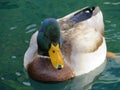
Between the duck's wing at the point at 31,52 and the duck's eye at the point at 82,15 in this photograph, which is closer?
the duck's wing at the point at 31,52

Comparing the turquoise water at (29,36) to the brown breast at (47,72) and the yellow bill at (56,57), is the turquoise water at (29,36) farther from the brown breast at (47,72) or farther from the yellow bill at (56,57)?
the yellow bill at (56,57)

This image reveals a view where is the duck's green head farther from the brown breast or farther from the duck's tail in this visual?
the duck's tail

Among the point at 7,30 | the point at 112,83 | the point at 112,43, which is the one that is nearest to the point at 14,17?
the point at 7,30

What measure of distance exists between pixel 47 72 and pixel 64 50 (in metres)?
0.34

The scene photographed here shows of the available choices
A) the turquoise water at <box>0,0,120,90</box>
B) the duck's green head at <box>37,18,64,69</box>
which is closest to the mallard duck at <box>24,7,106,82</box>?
the duck's green head at <box>37,18,64,69</box>

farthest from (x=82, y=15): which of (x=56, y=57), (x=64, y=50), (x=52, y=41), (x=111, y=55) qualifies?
(x=56, y=57)

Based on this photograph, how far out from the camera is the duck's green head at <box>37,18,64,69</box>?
5754 millimetres

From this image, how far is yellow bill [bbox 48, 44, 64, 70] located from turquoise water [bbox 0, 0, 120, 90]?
43 cm

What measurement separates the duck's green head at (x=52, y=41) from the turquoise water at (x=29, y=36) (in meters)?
0.46

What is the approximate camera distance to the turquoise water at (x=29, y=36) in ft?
20.0

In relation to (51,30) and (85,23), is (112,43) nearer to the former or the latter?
(85,23)

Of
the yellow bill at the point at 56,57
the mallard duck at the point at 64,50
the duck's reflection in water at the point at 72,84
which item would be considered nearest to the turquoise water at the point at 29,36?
the duck's reflection in water at the point at 72,84

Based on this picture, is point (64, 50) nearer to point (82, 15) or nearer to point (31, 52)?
point (31, 52)

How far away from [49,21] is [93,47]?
2.55 feet
